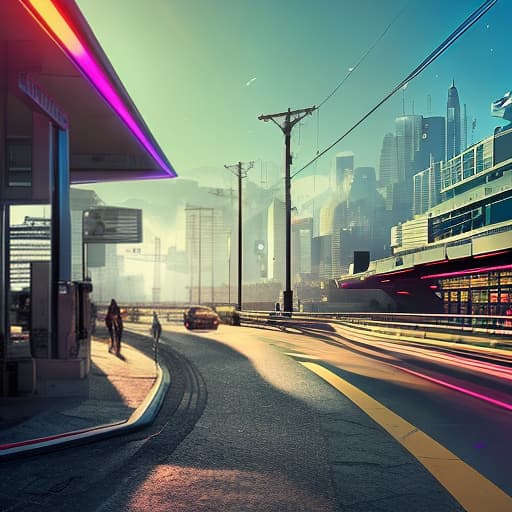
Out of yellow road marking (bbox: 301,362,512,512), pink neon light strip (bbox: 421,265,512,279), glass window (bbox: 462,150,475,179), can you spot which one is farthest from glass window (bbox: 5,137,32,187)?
glass window (bbox: 462,150,475,179)

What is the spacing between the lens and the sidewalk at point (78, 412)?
5.96 meters

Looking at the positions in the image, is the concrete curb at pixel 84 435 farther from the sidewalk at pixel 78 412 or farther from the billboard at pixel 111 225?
the billboard at pixel 111 225

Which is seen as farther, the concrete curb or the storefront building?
the storefront building

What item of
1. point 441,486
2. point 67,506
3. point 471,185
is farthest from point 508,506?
point 471,185

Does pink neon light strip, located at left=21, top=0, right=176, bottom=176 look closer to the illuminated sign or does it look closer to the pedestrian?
the illuminated sign

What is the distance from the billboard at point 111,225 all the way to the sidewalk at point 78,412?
9913mm

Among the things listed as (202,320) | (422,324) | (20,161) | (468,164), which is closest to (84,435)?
(20,161)

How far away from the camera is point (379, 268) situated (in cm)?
5434

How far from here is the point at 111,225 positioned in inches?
902

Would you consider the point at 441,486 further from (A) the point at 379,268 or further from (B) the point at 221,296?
(B) the point at 221,296

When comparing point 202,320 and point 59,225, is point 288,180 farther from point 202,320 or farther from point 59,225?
point 59,225

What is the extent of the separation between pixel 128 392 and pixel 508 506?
6.61 metres

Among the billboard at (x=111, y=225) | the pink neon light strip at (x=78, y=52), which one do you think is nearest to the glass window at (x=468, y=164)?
the billboard at (x=111, y=225)

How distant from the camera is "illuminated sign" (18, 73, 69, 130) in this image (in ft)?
31.3
